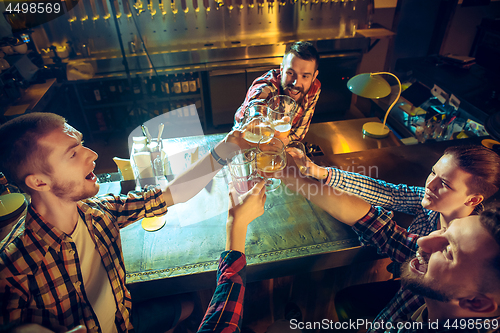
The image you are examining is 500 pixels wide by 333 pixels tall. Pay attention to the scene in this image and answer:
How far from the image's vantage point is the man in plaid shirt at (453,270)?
35.5 inches

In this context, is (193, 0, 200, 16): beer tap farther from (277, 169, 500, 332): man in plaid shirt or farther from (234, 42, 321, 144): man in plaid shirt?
(277, 169, 500, 332): man in plaid shirt

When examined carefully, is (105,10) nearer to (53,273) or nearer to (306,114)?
(306,114)

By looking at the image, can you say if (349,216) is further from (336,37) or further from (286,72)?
(336,37)

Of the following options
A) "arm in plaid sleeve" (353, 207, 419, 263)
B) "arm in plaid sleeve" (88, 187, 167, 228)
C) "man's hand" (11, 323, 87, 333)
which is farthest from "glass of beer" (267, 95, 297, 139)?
"man's hand" (11, 323, 87, 333)

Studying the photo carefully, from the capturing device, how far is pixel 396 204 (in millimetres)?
1625

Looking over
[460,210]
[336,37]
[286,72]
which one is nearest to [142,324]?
[460,210]

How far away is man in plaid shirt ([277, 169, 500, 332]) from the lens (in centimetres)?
90

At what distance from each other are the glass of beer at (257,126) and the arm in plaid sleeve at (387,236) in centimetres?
66

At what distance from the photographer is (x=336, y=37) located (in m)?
4.59

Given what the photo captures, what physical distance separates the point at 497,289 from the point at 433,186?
57 cm

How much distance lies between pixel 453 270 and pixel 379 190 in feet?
2.33

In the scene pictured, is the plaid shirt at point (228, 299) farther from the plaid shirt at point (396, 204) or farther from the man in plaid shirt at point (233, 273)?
the plaid shirt at point (396, 204)

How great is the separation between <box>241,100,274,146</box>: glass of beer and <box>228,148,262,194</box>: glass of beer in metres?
0.21

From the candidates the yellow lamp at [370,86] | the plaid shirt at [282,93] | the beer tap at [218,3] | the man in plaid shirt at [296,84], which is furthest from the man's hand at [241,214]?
the beer tap at [218,3]
